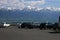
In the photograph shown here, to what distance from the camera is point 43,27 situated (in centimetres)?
1206

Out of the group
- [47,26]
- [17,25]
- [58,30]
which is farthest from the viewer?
[17,25]

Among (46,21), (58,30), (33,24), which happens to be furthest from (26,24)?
(58,30)

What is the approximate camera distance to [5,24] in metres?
13.2

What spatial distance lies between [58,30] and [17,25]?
11.8 feet

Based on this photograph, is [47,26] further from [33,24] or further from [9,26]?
[9,26]

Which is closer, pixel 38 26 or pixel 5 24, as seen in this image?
pixel 38 26

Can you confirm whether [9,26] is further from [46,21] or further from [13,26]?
[46,21]

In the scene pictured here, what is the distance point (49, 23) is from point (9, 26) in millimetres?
2851

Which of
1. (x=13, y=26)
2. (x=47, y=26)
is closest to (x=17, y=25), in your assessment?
(x=13, y=26)

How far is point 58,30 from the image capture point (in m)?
10.3

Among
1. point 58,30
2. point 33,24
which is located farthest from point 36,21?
point 58,30

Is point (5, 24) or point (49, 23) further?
point (5, 24)

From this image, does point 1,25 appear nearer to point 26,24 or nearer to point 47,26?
point 26,24

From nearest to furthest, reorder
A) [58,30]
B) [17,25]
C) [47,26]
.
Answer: [58,30], [47,26], [17,25]
